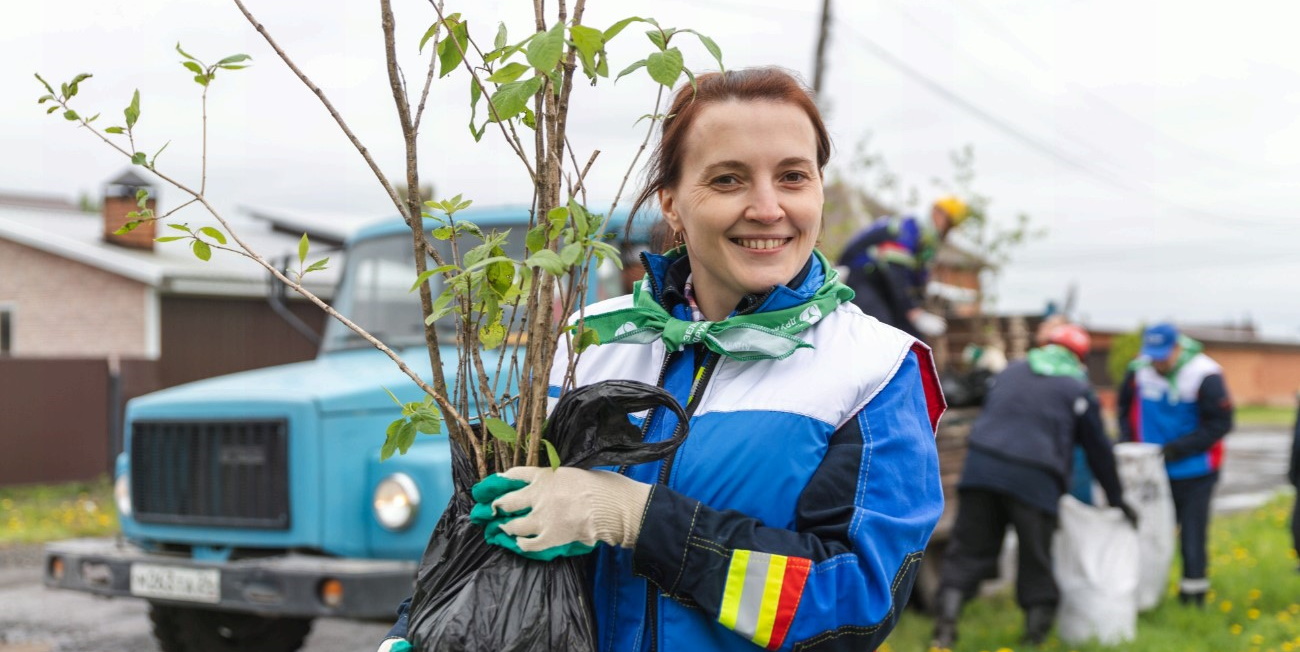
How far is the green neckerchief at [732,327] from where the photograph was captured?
1792mm

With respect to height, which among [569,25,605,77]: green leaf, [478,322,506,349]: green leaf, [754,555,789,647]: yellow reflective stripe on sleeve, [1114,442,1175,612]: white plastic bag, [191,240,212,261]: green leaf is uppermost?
[569,25,605,77]: green leaf

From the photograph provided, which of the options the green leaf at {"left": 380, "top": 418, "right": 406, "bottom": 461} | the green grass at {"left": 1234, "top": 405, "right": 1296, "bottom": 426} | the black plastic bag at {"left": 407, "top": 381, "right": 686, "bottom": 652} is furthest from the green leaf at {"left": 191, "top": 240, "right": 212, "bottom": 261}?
the green grass at {"left": 1234, "top": 405, "right": 1296, "bottom": 426}

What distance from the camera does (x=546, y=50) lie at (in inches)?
57.7

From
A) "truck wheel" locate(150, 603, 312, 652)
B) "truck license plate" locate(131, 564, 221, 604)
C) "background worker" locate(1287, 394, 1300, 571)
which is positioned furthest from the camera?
"background worker" locate(1287, 394, 1300, 571)

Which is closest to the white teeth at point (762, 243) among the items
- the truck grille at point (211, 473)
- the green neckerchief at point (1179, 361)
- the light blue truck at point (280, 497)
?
Answer: the light blue truck at point (280, 497)

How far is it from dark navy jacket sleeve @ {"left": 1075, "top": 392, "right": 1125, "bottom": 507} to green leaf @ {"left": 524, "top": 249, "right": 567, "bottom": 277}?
5.36 metres

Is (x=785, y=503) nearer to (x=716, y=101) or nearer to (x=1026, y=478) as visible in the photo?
(x=716, y=101)

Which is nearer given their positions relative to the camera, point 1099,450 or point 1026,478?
point 1026,478

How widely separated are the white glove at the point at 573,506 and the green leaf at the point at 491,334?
23 centimetres

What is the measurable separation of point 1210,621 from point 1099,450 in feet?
3.97

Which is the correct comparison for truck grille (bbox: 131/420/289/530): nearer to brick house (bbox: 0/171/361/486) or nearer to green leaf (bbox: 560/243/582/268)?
green leaf (bbox: 560/243/582/268)

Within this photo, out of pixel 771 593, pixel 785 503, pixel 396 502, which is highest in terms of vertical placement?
pixel 785 503

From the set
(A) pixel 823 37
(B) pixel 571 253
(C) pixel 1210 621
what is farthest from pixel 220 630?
(A) pixel 823 37

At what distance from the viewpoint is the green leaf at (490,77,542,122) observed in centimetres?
154
